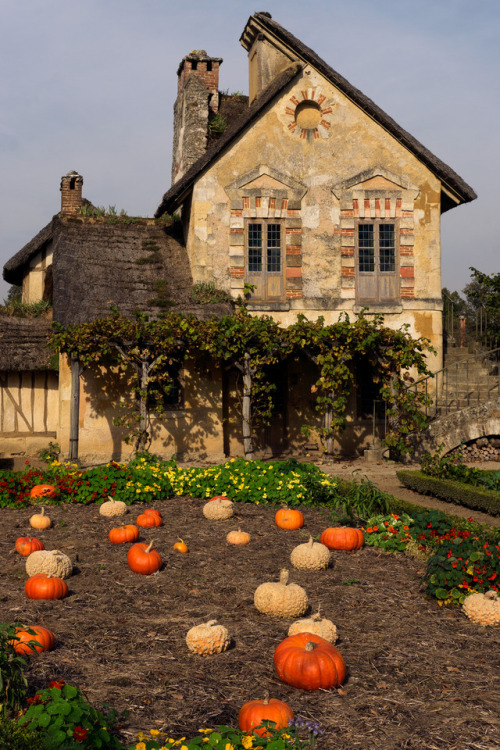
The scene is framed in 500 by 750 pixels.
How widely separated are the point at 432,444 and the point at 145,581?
10.6m

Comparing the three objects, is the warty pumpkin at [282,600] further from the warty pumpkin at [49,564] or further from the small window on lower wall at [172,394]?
the small window on lower wall at [172,394]

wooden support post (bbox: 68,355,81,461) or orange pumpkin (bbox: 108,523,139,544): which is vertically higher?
wooden support post (bbox: 68,355,81,461)

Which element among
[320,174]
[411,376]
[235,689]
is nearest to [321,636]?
[235,689]

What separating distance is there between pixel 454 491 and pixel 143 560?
6.15 meters

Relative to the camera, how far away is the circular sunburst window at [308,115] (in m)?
17.9

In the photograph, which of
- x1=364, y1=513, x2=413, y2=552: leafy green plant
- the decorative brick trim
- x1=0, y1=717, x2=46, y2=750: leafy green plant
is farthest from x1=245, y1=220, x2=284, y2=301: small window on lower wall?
x1=0, y1=717, x2=46, y2=750: leafy green plant

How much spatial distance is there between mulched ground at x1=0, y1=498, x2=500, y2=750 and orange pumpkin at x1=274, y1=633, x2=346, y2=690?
0.08 metres

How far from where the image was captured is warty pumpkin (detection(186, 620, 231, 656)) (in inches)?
205

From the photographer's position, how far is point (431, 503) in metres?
11.6

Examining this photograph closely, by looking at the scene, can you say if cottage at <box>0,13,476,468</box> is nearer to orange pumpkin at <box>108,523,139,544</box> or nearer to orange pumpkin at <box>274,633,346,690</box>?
orange pumpkin at <box>108,523,139,544</box>

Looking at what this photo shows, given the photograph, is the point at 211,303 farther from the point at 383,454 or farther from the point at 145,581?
the point at 145,581

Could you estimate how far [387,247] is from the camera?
58.7 ft

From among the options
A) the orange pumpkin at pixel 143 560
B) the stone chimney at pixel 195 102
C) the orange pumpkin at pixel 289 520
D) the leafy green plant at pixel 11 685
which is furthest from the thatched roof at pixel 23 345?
the leafy green plant at pixel 11 685

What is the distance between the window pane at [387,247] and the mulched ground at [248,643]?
35.6 ft
